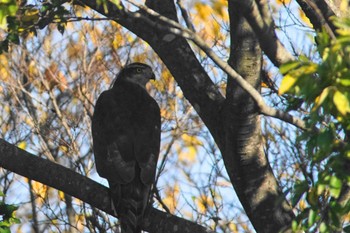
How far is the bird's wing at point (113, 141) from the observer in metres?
7.50

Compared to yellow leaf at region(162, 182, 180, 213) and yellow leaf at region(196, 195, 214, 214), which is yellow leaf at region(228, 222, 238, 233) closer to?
yellow leaf at region(196, 195, 214, 214)

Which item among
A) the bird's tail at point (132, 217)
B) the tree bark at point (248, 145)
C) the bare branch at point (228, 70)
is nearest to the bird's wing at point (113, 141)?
the bird's tail at point (132, 217)

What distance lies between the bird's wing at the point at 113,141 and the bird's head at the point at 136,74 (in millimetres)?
864

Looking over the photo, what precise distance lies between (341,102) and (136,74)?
225 inches

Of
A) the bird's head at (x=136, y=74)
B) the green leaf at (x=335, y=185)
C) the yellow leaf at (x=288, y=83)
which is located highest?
the bird's head at (x=136, y=74)

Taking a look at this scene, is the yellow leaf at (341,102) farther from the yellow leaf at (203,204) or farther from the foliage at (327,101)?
the yellow leaf at (203,204)

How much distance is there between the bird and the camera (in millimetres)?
7219

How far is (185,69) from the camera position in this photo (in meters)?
6.74

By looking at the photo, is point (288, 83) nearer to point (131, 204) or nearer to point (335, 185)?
point (335, 185)

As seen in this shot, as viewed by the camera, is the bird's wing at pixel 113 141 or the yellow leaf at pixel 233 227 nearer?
the bird's wing at pixel 113 141

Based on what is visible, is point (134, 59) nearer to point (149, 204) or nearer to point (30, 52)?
point (30, 52)

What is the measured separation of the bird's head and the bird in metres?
0.43

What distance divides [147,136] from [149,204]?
3.22 feet

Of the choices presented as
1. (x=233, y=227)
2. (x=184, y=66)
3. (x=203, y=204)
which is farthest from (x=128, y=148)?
(x=233, y=227)
